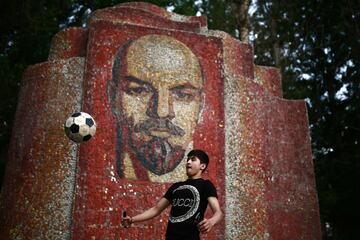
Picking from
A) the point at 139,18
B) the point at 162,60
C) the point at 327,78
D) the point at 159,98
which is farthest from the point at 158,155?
the point at 327,78

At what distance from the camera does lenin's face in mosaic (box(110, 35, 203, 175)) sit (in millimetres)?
8172

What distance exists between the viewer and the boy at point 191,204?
4.22m

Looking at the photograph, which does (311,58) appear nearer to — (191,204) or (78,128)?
(78,128)

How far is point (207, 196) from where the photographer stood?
14.3ft

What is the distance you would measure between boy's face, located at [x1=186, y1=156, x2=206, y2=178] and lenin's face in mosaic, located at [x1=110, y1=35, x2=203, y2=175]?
3.50 metres

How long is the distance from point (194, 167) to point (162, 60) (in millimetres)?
4471

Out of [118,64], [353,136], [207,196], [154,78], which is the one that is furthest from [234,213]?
[353,136]

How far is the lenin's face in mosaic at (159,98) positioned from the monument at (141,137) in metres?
0.02

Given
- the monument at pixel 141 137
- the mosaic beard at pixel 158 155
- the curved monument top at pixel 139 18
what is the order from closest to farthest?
the monument at pixel 141 137, the mosaic beard at pixel 158 155, the curved monument top at pixel 139 18

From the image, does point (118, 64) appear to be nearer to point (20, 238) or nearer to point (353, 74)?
point (20, 238)

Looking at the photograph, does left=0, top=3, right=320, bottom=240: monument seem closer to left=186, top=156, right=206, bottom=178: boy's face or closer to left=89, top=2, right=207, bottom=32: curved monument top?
left=89, top=2, right=207, bottom=32: curved monument top

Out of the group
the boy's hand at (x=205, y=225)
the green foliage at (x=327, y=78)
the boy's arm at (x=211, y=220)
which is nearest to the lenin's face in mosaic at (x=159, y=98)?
the boy's arm at (x=211, y=220)

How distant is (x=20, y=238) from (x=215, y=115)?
3.91 meters

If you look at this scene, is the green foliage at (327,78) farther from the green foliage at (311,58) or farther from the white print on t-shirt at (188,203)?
the white print on t-shirt at (188,203)
